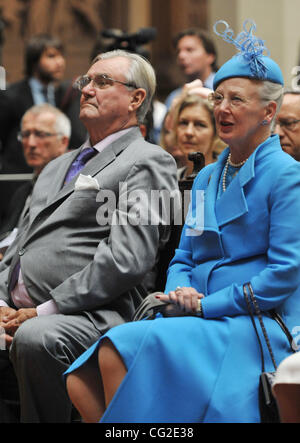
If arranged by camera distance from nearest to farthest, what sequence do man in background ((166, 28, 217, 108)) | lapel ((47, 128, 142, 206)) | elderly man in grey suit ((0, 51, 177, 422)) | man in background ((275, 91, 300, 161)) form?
elderly man in grey suit ((0, 51, 177, 422))
lapel ((47, 128, 142, 206))
man in background ((275, 91, 300, 161))
man in background ((166, 28, 217, 108))

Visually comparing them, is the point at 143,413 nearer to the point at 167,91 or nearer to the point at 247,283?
the point at 247,283

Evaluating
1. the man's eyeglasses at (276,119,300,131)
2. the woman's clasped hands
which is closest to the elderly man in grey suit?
the woman's clasped hands

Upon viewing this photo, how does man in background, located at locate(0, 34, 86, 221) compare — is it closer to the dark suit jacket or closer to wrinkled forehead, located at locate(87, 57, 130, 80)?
the dark suit jacket

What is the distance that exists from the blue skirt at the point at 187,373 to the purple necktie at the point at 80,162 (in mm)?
1179

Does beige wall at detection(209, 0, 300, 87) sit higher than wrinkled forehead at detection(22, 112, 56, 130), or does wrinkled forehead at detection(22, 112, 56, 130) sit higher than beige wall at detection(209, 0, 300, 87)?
beige wall at detection(209, 0, 300, 87)

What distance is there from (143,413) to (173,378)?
152 millimetres

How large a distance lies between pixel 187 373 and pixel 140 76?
1591mm

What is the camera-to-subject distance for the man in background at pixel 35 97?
608 centimetres

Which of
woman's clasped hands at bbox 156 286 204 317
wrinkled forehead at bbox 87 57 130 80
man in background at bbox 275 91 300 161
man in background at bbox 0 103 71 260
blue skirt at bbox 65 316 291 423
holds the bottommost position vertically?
blue skirt at bbox 65 316 291 423

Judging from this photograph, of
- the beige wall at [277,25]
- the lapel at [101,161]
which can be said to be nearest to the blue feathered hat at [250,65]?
the lapel at [101,161]

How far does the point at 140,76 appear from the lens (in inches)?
150

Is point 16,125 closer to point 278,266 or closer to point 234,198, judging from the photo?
point 234,198

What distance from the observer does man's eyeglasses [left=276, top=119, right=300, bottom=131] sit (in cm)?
397

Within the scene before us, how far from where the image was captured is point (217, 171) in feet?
10.6
